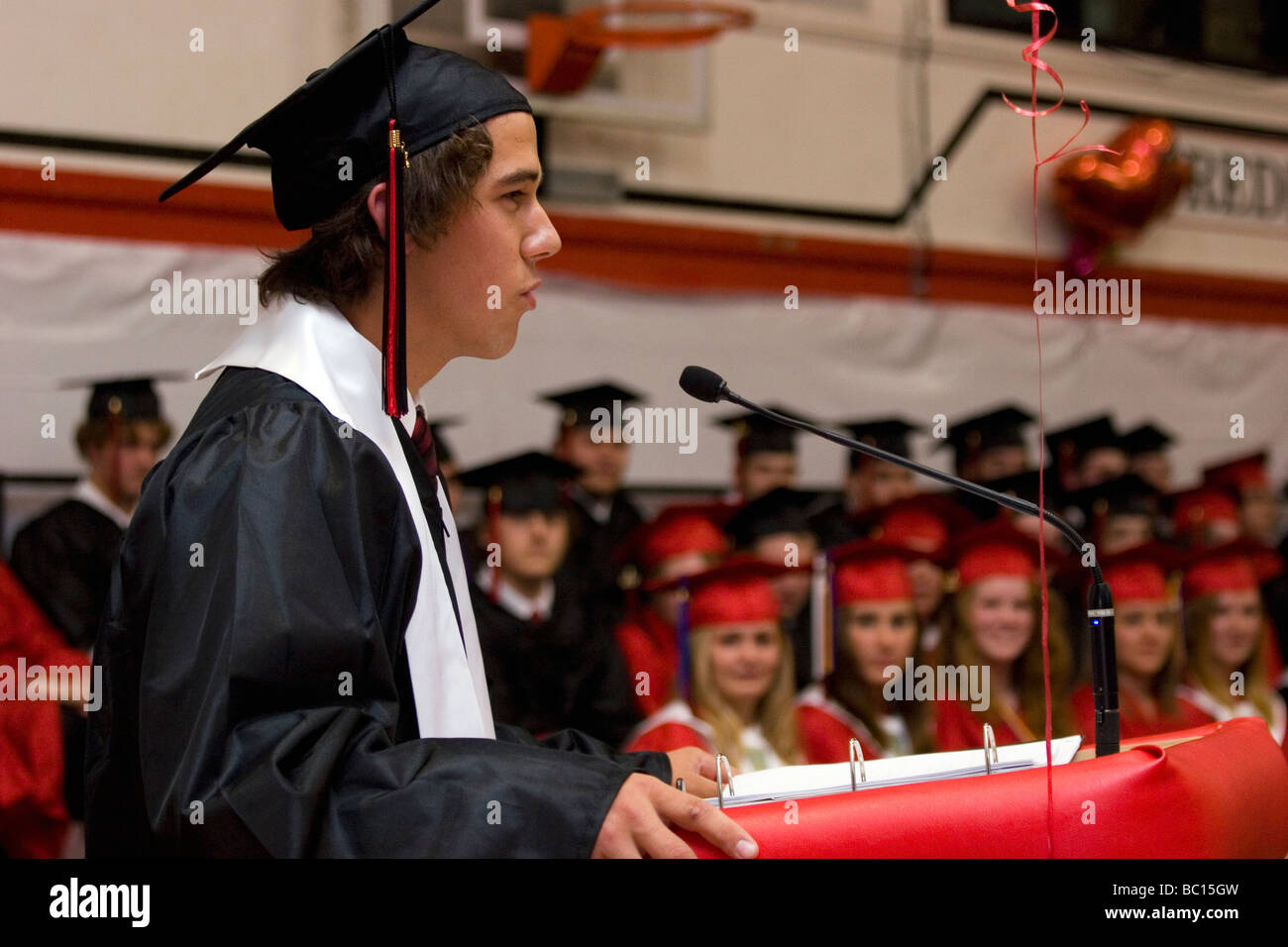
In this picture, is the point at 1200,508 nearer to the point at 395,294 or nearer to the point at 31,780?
the point at 31,780

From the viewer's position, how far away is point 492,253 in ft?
5.22

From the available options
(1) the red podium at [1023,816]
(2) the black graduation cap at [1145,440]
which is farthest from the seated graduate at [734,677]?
(2) the black graduation cap at [1145,440]

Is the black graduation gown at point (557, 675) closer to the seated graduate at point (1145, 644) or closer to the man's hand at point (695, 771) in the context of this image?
the seated graduate at point (1145, 644)

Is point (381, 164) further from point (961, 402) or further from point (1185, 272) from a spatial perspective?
point (1185, 272)

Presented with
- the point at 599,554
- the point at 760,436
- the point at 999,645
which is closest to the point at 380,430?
the point at 999,645

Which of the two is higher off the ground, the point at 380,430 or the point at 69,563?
the point at 380,430

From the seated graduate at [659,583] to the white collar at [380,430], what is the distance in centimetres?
280

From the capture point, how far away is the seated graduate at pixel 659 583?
451 cm

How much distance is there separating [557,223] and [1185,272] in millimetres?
3813

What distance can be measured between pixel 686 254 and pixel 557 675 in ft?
8.72

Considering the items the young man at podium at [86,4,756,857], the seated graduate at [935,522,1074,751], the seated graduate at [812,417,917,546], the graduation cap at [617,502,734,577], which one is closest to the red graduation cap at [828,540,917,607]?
the seated graduate at [935,522,1074,751]

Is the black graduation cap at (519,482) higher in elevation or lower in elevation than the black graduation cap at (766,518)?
higher

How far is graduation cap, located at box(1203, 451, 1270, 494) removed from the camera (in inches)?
257
